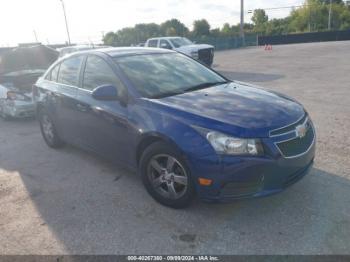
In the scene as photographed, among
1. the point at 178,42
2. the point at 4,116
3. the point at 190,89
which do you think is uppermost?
the point at 178,42

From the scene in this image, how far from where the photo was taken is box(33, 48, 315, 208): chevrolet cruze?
2955mm

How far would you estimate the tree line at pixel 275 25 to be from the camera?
241ft

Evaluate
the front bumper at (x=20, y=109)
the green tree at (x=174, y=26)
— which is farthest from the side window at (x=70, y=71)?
the green tree at (x=174, y=26)

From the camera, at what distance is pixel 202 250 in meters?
2.83

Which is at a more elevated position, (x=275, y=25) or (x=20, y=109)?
(x=275, y=25)

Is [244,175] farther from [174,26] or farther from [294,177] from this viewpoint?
[174,26]

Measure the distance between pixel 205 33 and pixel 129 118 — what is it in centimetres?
7657

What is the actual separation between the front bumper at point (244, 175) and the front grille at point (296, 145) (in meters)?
0.05

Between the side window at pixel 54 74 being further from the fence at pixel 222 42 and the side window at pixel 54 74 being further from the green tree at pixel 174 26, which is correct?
the green tree at pixel 174 26

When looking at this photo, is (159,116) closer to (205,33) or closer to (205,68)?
(205,68)

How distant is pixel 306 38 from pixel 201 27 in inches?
1468

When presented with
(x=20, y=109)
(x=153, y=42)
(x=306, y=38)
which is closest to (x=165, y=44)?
(x=153, y=42)

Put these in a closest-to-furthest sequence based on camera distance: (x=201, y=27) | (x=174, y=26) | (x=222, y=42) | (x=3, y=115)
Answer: (x=3, y=115) < (x=222, y=42) < (x=201, y=27) < (x=174, y=26)

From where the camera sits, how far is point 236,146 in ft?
9.59
